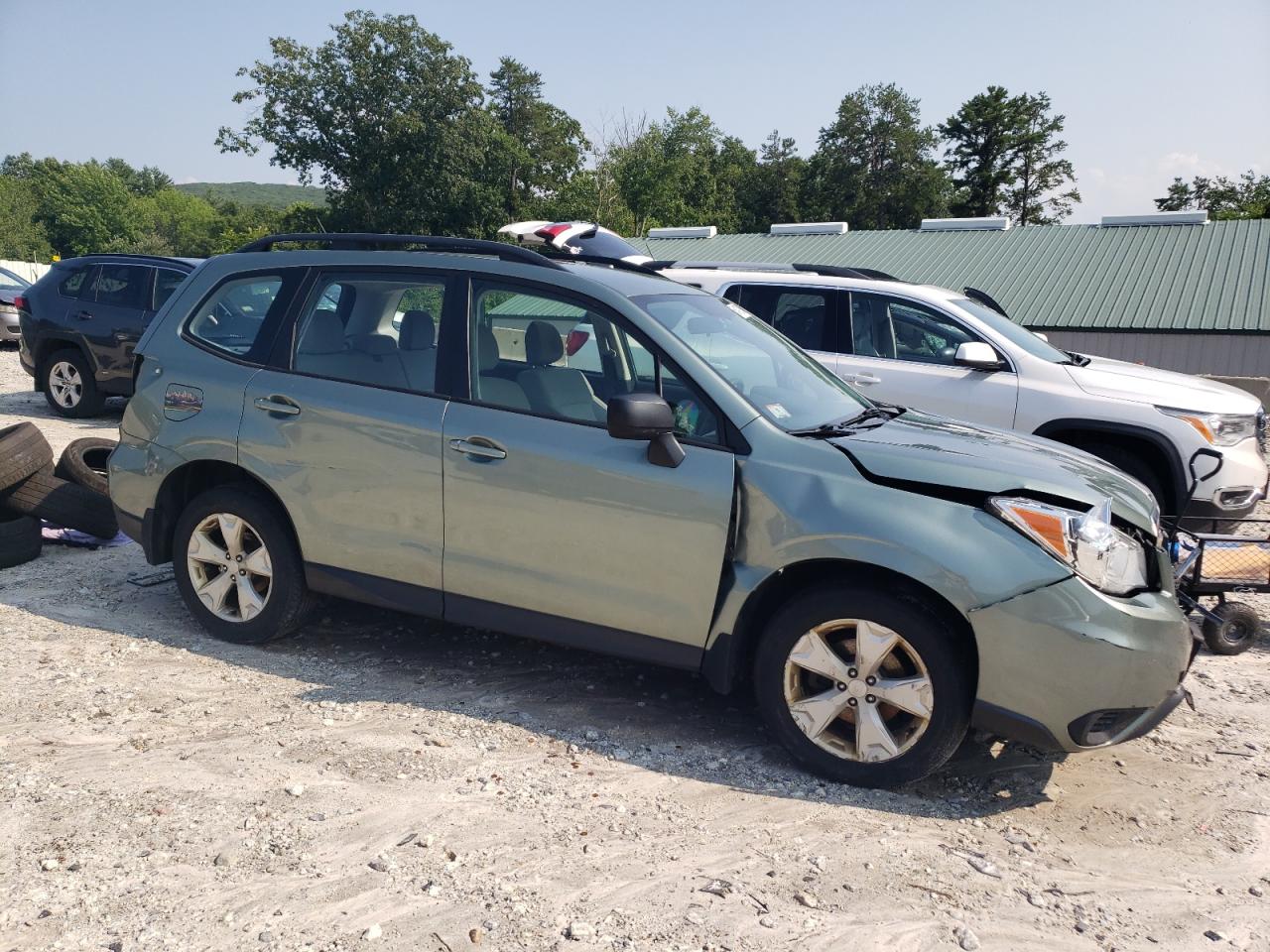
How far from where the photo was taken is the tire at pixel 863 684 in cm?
361

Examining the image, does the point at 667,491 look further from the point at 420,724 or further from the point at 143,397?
the point at 143,397

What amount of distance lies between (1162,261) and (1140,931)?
2786 cm

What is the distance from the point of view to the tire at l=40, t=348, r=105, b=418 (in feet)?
39.8

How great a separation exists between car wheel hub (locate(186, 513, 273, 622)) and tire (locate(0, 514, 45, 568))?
188cm

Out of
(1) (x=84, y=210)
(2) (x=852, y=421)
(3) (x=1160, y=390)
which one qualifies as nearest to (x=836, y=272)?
(3) (x=1160, y=390)

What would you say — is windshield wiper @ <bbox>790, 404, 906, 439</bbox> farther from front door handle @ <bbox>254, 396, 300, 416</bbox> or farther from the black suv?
the black suv

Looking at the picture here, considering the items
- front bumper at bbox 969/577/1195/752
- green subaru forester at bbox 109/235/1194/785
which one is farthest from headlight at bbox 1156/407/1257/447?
front bumper at bbox 969/577/1195/752

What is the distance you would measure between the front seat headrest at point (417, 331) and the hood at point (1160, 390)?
197 inches

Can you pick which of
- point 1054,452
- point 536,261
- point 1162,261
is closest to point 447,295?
point 536,261

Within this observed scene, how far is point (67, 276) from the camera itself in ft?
40.3

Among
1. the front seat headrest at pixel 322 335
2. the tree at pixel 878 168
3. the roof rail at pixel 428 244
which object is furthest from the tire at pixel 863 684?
the tree at pixel 878 168

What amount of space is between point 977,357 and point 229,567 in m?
5.35

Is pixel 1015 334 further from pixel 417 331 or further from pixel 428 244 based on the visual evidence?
pixel 417 331

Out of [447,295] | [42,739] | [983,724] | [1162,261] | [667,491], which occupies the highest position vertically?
[1162,261]
